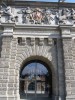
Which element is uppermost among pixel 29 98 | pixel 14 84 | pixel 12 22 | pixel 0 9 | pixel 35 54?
pixel 0 9

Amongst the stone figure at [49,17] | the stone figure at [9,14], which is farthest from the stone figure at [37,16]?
the stone figure at [9,14]

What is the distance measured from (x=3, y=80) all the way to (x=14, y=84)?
83 cm

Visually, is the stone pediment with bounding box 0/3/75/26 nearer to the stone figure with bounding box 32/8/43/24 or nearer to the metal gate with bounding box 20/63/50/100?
the stone figure with bounding box 32/8/43/24

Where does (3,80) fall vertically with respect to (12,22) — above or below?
below

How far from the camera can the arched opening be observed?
1680 cm

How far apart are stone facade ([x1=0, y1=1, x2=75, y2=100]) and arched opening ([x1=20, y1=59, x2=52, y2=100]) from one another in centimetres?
59

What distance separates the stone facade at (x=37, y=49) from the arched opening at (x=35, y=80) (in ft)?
1.93

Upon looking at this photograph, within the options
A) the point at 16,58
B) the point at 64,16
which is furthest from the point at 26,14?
the point at 16,58

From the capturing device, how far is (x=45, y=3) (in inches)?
697

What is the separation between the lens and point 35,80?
16.8 meters

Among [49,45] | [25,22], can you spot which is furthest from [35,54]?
[25,22]

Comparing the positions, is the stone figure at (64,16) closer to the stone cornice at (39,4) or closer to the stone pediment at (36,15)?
the stone pediment at (36,15)

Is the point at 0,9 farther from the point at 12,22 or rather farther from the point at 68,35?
the point at 68,35

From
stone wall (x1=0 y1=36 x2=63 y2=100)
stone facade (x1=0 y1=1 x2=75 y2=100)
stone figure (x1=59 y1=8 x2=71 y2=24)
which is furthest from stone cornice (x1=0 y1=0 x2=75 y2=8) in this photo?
stone wall (x1=0 y1=36 x2=63 y2=100)
